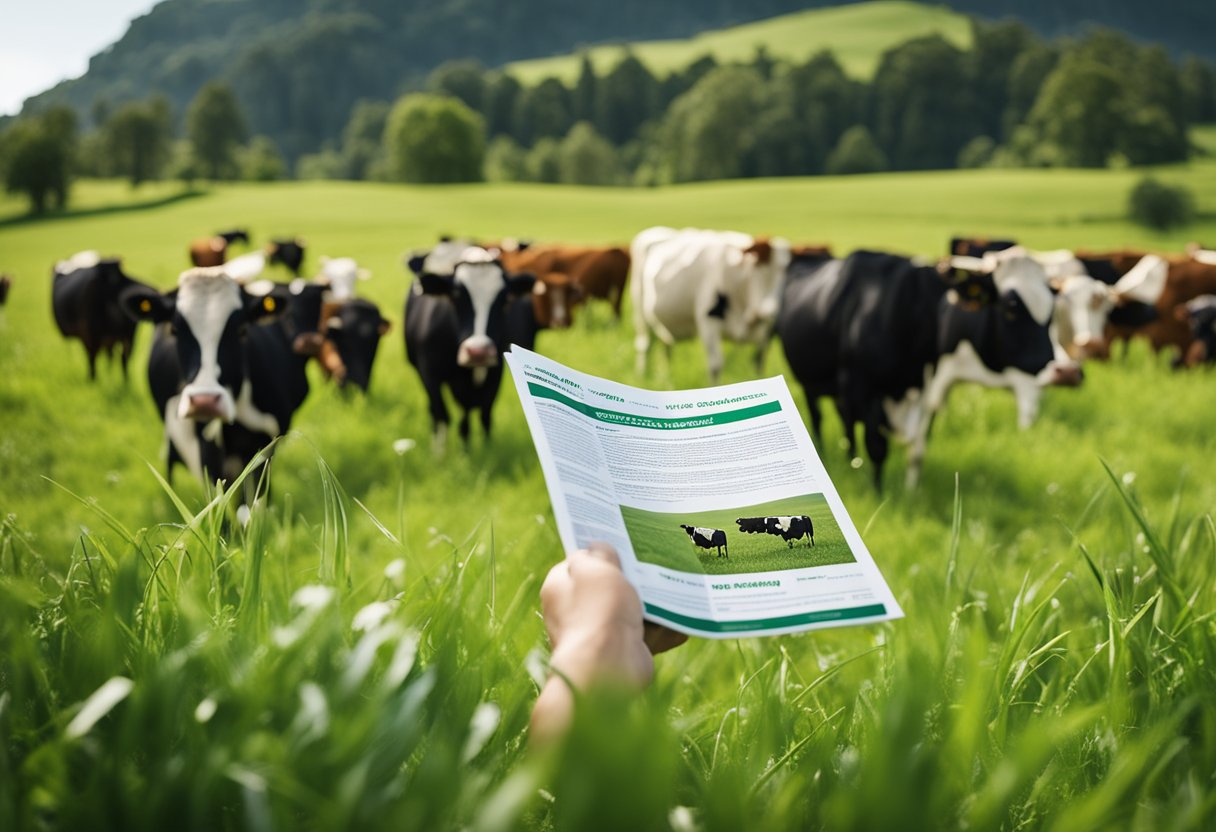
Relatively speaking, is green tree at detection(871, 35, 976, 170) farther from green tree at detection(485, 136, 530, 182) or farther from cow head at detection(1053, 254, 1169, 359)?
cow head at detection(1053, 254, 1169, 359)

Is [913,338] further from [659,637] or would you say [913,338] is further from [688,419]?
[659,637]

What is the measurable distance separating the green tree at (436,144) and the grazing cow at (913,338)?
51307 millimetres

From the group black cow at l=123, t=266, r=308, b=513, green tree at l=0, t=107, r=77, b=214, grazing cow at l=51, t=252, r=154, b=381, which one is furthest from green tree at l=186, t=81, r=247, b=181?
black cow at l=123, t=266, r=308, b=513

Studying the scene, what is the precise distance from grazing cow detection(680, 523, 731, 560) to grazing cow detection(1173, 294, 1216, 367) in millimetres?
9502

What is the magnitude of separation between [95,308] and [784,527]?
7493 millimetres

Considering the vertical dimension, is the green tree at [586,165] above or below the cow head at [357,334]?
below

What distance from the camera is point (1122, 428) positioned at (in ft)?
22.5

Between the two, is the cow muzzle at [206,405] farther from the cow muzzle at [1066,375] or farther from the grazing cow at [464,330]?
the cow muzzle at [1066,375]

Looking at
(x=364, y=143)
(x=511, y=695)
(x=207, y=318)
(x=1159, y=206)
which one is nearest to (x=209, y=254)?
(x=207, y=318)

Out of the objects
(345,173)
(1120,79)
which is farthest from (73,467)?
(345,173)

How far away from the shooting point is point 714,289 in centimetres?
794

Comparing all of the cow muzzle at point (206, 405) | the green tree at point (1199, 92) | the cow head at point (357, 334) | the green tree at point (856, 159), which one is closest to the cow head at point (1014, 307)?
the cow muzzle at point (206, 405)

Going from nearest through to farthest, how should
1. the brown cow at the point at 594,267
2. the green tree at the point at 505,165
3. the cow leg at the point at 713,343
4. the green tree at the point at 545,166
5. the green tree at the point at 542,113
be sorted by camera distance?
the cow leg at the point at 713,343
the brown cow at the point at 594,267
the green tree at the point at 505,165
the green tree at the point at 545,166
the green tree at the point at 542,113

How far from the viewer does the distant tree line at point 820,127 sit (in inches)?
1795
